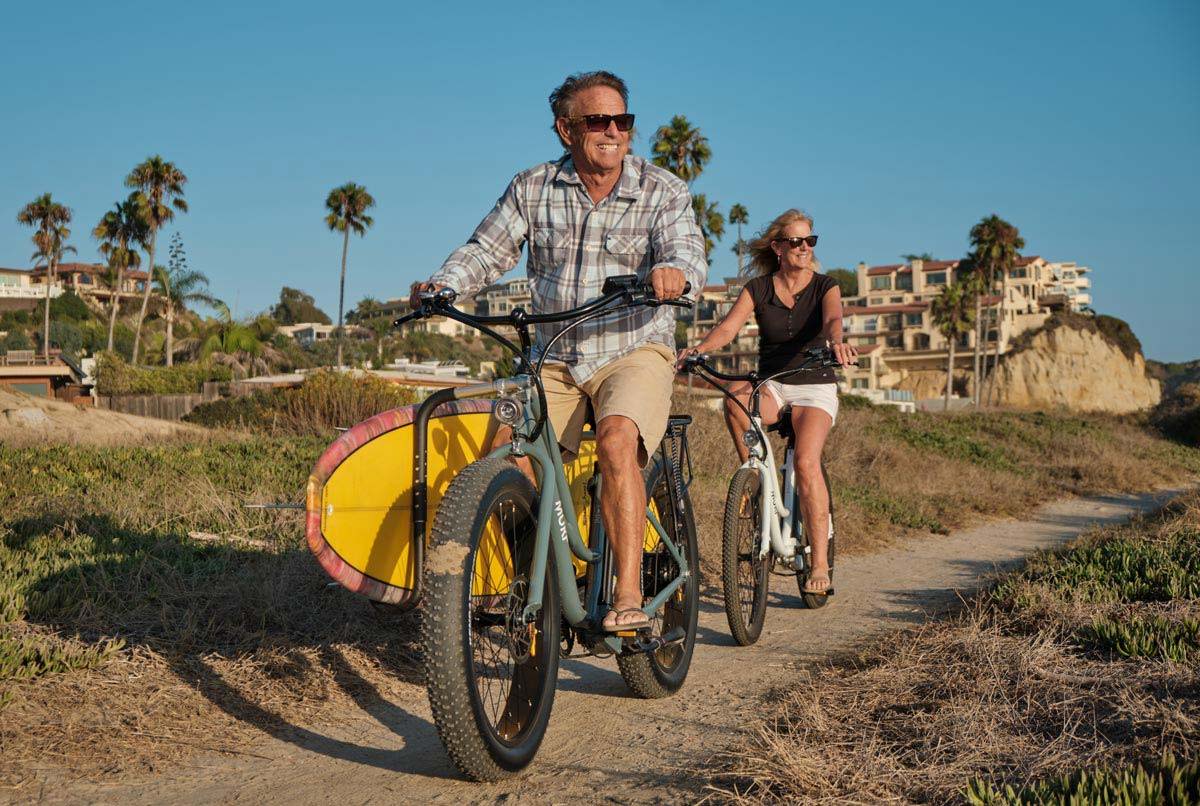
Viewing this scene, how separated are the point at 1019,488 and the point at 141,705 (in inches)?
548

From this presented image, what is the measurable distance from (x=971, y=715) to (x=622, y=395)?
5.37ft

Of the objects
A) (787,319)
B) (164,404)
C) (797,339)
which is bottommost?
(797,339)

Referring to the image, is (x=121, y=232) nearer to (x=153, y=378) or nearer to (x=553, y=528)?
(x=153, y=378)

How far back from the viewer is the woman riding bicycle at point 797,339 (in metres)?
6.55

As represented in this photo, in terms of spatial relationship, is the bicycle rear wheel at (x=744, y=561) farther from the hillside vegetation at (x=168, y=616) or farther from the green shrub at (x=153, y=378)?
the green shrub at (x=153, y=378)

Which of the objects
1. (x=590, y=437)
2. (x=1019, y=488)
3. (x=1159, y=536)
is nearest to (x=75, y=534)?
(x=590, y=437)

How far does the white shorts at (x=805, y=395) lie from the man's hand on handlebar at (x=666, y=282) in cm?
302

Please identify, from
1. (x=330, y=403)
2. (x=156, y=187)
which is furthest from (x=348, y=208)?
(x=330, y=403)

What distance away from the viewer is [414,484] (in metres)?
3.72

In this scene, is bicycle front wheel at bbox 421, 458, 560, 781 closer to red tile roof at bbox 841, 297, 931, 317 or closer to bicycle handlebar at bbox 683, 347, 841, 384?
bicycle handlebar at bbox 683, 347, 841, 384

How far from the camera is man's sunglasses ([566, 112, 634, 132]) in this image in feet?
14.0

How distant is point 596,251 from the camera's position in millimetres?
4414

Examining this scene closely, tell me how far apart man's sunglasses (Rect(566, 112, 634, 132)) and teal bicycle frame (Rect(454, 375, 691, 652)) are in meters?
1.15

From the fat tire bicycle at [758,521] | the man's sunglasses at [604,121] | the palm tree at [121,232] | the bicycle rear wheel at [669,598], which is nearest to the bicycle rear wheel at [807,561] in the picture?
the fat tire bicycle at [758,521]
